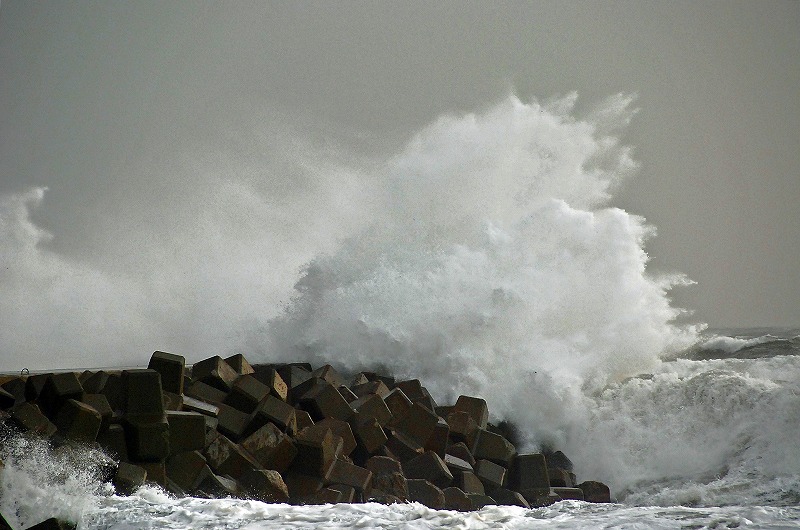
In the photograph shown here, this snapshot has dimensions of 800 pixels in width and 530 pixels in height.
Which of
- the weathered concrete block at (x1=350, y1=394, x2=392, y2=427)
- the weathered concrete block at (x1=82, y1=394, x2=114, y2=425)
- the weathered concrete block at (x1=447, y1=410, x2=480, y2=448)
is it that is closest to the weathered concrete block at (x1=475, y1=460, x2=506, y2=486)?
the weathered concrete block at (x1=447, y1=410, x2=480, y2=448)

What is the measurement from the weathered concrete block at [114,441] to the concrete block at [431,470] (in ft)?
7.12

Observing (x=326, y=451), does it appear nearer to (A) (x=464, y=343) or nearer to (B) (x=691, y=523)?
(B) (x=691, y=523)

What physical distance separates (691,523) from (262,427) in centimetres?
320

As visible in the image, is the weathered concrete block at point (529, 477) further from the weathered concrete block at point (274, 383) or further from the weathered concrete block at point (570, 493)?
the weathered concrete block at point (274, 383)

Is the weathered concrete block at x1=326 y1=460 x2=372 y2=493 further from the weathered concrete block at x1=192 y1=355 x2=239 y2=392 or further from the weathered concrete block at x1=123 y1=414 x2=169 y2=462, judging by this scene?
the weathered concrete block at x1=192 y1=355 x2=239 y2=392

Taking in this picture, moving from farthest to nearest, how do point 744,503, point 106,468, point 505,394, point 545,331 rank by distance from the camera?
point 545,331 → point 505,394 → point 744,503 → point 106,468

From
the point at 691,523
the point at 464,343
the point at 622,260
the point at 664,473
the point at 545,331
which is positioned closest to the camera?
the point at 691,523

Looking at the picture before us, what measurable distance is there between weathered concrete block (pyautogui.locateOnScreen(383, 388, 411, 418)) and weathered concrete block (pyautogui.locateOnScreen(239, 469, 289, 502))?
59.8 inches

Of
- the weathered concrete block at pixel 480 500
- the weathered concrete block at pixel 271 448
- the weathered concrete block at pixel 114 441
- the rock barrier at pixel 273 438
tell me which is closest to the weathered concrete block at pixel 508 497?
the rock barrier at pixel 273 438

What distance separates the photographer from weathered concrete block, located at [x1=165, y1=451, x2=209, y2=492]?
16.8ft

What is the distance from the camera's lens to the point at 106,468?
491 centimetres

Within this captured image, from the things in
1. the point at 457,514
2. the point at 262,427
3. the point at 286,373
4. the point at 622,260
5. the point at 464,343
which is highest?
the point at 622,260

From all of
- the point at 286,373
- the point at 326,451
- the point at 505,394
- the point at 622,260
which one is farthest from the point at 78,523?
the point at 622,260

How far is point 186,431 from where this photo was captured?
529cm
